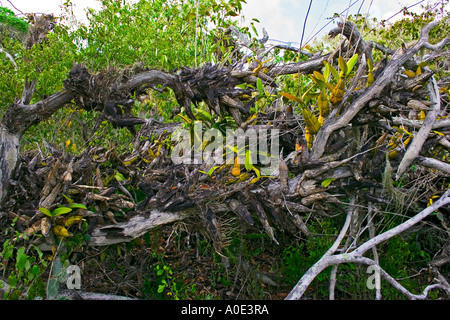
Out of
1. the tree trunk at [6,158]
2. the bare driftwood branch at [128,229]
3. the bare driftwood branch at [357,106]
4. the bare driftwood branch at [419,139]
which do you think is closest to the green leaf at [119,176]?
the bare driftwood branch at [128,229]

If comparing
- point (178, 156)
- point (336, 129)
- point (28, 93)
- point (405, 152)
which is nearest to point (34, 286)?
point (28, 93)

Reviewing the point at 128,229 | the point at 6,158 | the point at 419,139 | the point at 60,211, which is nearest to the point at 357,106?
the point at 419,139

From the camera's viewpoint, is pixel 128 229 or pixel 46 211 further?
pixel 128 229

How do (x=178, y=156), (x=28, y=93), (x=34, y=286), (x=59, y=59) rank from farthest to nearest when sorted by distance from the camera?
(x=59, y=59) → (x=178, y=156) → (x=28, y=93) → (x=34, y=286)

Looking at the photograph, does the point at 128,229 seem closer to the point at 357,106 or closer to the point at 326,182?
the point at 326,182

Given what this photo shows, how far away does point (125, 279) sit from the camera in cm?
326

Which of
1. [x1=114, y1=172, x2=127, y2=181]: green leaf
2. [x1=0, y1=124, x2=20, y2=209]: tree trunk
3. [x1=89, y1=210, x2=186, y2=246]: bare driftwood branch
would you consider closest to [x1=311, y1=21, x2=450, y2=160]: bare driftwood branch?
[x1=89, y1=210, x2=186, y2=246]: bare driftwood branch

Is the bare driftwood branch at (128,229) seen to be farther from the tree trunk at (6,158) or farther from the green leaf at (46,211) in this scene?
the tree trunk at (6,158)

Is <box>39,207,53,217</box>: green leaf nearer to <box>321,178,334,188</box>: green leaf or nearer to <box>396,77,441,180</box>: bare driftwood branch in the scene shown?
<box>321,178,334,188</box>: green leaf

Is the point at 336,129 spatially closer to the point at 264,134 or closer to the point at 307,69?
the point at 264,134

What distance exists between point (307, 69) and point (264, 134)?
884 millimetres

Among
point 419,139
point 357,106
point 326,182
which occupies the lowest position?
point 326,182

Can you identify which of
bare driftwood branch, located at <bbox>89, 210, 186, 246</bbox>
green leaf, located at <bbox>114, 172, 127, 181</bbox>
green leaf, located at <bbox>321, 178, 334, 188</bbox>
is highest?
green leaf, located at <bbox>114, 172, 127, 181</bbox>
